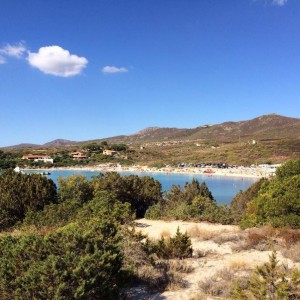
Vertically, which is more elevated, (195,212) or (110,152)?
(110,152)

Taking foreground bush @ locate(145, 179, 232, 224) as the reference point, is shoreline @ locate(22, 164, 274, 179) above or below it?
below

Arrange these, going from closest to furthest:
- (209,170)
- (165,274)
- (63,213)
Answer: (165,274)
(63,213)
(209,170)

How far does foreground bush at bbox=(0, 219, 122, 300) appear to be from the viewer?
4805mm

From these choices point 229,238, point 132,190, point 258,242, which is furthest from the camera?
point 132,190

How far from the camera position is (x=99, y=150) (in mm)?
140125

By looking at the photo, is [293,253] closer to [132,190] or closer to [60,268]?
[60,268]

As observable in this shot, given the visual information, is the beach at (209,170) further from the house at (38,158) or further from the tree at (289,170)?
the tree at (289,170)

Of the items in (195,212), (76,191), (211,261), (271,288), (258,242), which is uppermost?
(271,288)

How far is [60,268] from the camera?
16.3 feet

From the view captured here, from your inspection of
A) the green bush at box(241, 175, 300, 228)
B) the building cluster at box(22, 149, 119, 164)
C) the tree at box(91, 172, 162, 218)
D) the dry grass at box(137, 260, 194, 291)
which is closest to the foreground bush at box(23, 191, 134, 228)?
the green bush at box(241, 175, 300, 228)

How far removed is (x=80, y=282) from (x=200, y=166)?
100 m

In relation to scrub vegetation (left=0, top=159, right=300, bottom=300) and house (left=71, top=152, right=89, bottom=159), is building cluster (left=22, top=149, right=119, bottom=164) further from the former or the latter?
scrub vegetation (left=0, top=159, right=300, bottom=300)

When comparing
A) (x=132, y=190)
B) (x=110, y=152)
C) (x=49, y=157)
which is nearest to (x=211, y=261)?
(x=132, y=190)

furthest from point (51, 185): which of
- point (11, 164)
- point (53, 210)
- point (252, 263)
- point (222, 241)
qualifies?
point (11, 164)
